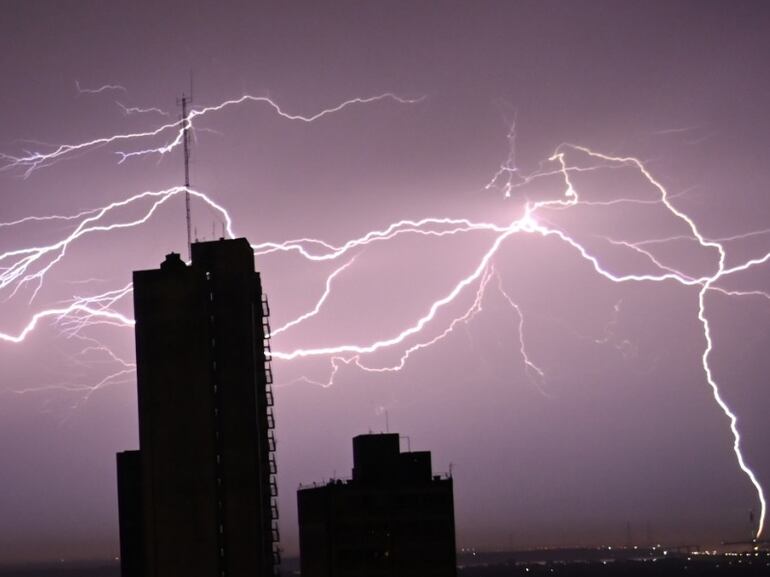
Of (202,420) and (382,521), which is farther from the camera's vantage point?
(382,521)

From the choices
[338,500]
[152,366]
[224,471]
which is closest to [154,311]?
[152,366]

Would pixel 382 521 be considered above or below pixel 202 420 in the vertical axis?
below

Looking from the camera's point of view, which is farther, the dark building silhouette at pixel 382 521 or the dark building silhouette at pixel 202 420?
the dark building silhouette at pixel 382 521

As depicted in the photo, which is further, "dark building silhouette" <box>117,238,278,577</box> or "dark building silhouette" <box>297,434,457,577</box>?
"dark building silhouette" <box>297,434,457,577</box>

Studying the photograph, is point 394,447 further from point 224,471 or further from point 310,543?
point 224,471
